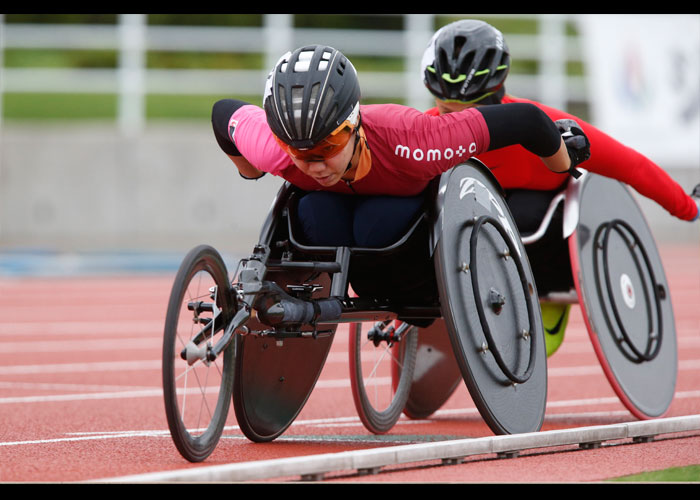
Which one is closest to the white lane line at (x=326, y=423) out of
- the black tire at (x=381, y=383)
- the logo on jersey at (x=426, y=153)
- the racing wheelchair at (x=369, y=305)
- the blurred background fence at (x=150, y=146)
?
the black tire at (x=381, y=383)

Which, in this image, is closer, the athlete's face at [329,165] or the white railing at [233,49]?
the athlete's face at [329,165]

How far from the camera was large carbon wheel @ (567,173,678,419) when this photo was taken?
6816 millimetres

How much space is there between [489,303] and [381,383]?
1.63 m

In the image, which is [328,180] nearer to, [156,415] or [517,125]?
[517,125]

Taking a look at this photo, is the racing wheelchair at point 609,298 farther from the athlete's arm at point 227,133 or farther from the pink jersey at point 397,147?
the athlete's arm at point 227,133

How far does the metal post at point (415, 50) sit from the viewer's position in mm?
22062

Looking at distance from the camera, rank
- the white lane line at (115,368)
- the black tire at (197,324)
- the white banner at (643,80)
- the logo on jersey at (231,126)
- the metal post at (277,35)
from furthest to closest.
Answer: the metal post at (277,35) → the white banner at (643,80) → the white lane line at (115,368) → the logo on jersey at (231,126) → the black tire at (197,324)

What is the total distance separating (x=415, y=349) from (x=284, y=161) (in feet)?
6.61

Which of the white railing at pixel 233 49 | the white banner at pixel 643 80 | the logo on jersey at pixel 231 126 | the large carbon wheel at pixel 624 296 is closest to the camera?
the logo on jersey at pixel 231 126

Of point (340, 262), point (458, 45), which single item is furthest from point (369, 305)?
point (458, 45)

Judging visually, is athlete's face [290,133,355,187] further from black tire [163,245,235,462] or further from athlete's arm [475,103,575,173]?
athlete's arm [475,103,575,173]

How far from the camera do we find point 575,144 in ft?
20.0

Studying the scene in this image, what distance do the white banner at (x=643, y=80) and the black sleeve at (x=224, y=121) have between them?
15.7m

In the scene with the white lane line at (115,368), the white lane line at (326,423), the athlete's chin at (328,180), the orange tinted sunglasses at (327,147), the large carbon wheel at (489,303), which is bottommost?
the white lane line at (115,368)
